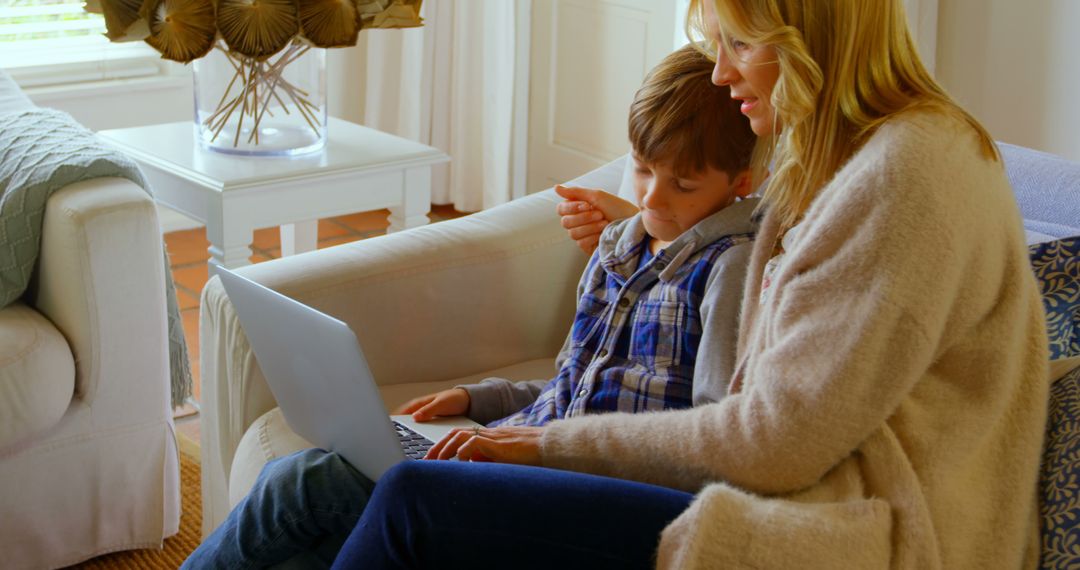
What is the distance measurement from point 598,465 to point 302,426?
42cm

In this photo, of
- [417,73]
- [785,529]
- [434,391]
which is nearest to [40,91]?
[417,73]

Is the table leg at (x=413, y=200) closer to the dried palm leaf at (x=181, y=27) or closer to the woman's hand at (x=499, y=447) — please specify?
the dried palm leaf at (x=181, y=27)

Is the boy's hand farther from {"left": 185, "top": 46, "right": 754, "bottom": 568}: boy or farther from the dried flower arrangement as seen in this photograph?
the dried flower arrangement

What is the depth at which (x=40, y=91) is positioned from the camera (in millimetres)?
3383

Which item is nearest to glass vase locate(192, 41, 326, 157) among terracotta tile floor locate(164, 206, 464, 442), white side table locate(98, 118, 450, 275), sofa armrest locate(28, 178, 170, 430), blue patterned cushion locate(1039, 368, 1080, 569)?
white side table locate(98, 118, 450, 275)

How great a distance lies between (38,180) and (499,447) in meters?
1.05

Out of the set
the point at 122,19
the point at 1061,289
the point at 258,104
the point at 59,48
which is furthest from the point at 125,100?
the point at 1061,289

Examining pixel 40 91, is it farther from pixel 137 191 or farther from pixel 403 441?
pixel 403 441

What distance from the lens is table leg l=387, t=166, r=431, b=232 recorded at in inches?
95.0

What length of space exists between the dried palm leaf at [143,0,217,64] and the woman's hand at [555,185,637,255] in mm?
758

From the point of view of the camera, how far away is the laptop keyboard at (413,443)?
4.89ft

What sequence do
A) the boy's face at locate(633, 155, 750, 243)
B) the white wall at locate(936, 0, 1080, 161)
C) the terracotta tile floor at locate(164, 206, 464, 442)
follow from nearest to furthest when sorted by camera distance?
the boy's face at locate(633, 155, 750, 243) → the white wall at locate(936, 0, 1080, 161) → the terracotta tile floor at locate(164, 206, 464, 442)

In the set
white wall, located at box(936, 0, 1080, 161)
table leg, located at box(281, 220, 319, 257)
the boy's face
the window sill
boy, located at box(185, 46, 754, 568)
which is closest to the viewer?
boy, located at box(185, 46, 754, 568)

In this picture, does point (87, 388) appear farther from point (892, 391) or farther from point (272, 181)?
point (892, 391)
